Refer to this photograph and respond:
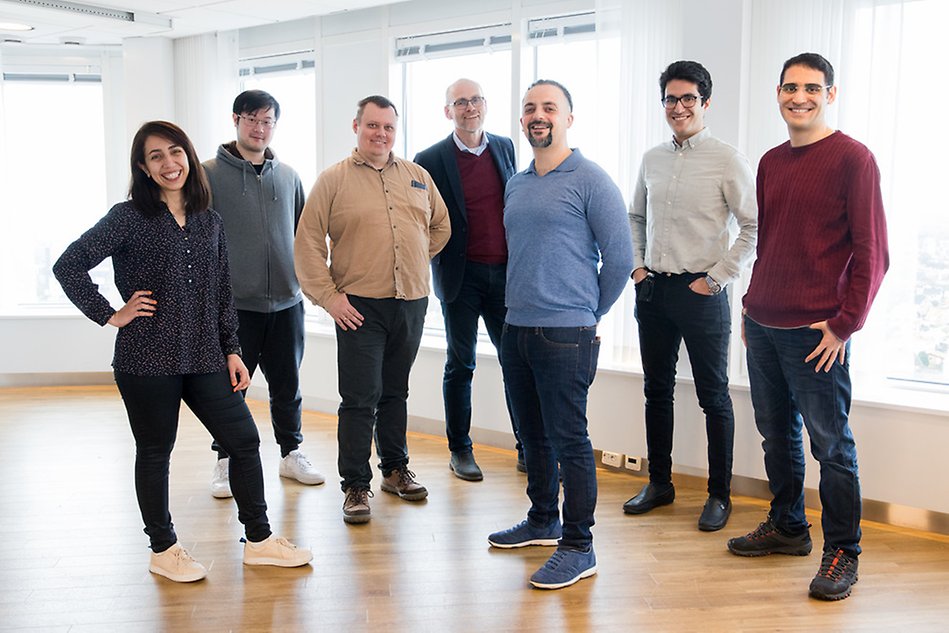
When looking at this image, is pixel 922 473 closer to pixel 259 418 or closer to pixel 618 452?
pixel 618 452

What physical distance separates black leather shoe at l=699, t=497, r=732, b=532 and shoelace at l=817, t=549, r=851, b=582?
0.62 metres

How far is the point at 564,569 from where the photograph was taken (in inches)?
121

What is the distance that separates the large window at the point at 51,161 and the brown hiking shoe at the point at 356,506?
13.2 feet

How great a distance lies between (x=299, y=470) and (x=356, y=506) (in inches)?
26.4

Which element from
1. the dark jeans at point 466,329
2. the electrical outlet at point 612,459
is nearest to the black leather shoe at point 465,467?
the dark jeans at point 466,329

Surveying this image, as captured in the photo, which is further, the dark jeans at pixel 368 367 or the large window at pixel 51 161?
the large window at pixel 51 161

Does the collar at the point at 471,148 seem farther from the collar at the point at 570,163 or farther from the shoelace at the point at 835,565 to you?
the shoelace at the point at 835,565

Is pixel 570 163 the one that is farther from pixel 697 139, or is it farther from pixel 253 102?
pixel 253 102

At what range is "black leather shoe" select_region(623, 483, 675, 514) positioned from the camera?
3.84 metres

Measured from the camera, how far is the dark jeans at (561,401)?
2973 mm

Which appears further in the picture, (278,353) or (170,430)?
(278,353)

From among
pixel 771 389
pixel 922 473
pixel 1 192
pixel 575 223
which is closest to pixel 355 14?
pixel 1 192

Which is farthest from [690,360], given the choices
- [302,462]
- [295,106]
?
[295,106]

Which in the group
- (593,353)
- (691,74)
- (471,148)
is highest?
(691,74)
